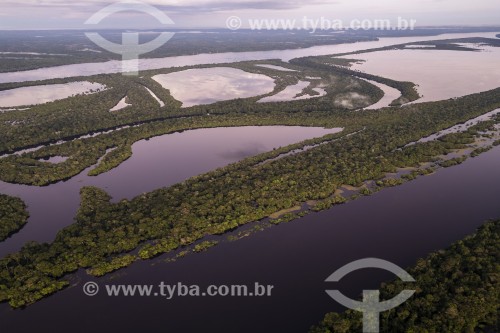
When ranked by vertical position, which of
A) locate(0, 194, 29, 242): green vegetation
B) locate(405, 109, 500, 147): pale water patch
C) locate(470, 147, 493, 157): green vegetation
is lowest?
locate(0, 194, 29, 242): green vegetation

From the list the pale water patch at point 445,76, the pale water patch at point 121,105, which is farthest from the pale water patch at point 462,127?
the pale water patch at point 121,105

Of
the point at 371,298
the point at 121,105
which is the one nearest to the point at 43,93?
the point at 121,105

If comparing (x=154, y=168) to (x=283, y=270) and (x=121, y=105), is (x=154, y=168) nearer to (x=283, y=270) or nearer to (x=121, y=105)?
(x=283, y=270)

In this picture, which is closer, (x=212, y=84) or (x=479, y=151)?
(x=479, y=151)

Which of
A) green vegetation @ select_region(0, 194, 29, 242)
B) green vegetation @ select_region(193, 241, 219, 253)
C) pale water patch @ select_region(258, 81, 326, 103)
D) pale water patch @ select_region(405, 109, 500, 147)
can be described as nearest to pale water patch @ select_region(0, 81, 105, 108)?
pale water patch @ select_region(258, 81, 326, 103)

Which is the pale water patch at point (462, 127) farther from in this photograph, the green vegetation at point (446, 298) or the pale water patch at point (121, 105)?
the pale water patch at point (121, 105)

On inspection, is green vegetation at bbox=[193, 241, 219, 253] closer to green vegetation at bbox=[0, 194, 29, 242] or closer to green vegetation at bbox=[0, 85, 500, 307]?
green vegetation at bbox=[0, 85, 500, 307]

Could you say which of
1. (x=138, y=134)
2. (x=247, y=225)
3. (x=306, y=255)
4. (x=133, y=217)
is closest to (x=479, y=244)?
(x=306, y=255)
